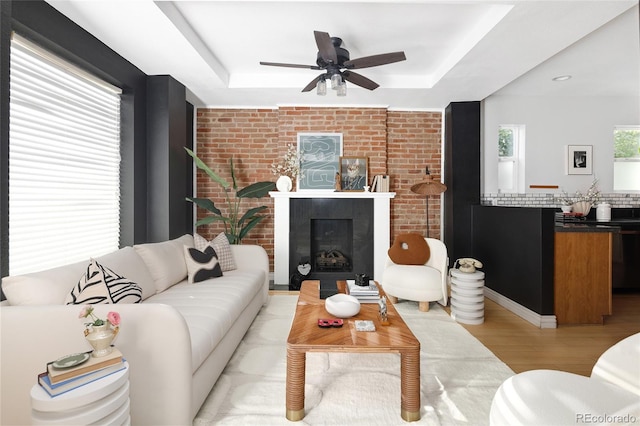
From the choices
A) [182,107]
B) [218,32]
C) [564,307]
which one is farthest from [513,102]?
[182,107]

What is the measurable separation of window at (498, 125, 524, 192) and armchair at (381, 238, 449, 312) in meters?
1.88

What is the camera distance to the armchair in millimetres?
3578

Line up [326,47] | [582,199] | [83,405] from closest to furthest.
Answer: [83,405], [326,47], [582,199]

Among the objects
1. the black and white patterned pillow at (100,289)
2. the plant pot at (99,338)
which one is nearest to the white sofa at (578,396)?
the plant pot at (99,338)

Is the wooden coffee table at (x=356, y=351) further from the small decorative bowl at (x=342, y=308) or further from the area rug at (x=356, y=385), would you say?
the small decorative bowl at (x=342, y=308)

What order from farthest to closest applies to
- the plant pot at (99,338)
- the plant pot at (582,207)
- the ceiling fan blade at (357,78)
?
the plant pot at (582,207) → the ceiling fan blade at (357,78) → the plant pot at (99,338)

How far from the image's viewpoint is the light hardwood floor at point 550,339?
2480 mm

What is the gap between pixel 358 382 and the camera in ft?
7.11

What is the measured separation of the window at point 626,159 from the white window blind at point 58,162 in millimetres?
6544

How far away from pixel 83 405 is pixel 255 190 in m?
3.37

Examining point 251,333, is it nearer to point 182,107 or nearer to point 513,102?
point 182,107

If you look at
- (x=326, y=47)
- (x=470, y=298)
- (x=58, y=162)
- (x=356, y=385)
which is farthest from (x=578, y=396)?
(x=58, y=162)

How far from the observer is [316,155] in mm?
4867

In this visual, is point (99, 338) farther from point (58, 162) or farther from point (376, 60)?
point (376, 60)
